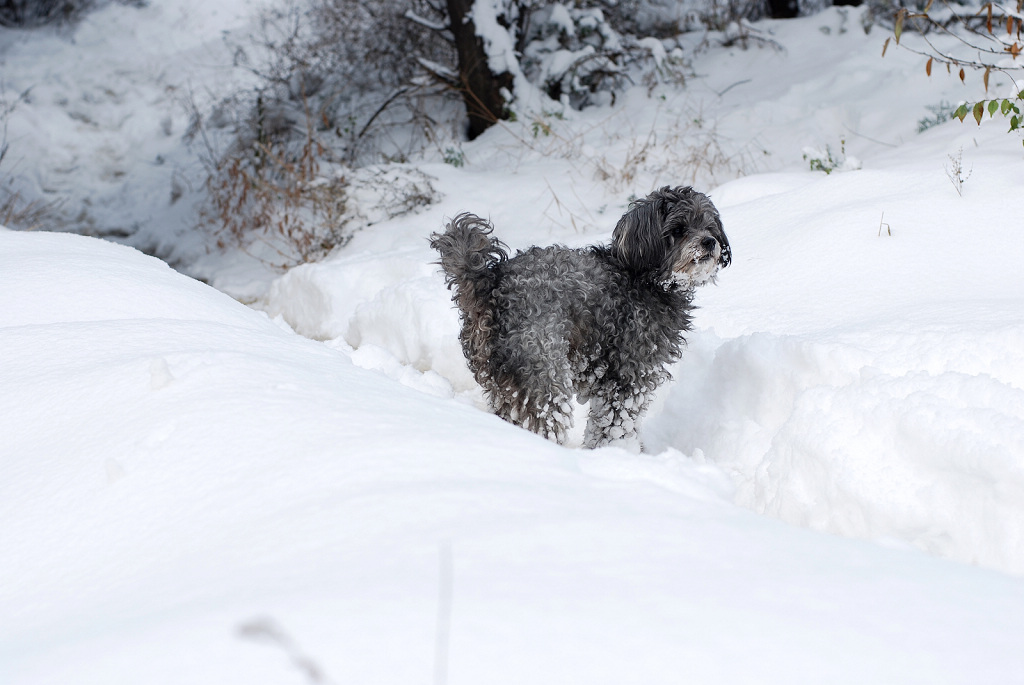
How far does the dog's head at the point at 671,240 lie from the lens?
3594mm

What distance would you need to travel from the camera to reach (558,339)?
11.5 ft

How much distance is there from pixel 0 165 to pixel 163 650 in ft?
41.6

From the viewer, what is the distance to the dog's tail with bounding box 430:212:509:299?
346 centimetres

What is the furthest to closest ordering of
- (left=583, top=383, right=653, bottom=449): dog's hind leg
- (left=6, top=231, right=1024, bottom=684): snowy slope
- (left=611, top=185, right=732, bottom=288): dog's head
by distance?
1. (left=583, top=383, right=653, bottom=449): dog's hind leg
2. (left=611, top=185, right=732, bottom=288): dog's head
3. (left=6, top=231, right=1024, bottom=684): snowy slope

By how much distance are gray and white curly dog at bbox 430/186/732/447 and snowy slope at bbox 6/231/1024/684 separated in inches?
48.7

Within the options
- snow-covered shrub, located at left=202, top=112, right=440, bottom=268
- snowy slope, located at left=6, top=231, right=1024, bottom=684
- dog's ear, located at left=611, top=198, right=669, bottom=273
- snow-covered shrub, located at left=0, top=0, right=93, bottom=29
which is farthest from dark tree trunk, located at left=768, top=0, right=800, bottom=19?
snow-covered shrub, located at left=0, top=0, right=93, bottom=29

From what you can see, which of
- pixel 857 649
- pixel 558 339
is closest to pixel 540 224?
pixel 558 339

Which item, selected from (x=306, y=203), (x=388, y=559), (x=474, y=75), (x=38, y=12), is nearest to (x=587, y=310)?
(x=388, y=559)

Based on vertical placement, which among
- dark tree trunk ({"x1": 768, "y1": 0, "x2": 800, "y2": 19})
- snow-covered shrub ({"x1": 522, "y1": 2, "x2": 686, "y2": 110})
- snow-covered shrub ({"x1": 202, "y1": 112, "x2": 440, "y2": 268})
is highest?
dark tree trunk ({"x1": 768, "y1": 0, "x2": 800, "y2": 19})

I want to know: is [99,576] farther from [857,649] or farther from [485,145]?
[485,145]

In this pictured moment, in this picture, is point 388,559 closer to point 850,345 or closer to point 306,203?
point 850,345

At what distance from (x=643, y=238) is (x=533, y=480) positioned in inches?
87.2

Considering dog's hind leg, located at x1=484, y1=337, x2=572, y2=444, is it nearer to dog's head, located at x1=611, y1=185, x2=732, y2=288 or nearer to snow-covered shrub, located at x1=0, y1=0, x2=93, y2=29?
dog's head, located at x1=611, y1=185, x2=732, y2=288

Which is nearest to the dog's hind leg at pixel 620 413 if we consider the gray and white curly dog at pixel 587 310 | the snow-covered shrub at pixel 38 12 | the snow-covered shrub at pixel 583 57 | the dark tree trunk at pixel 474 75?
the gray and white curly dog at pixel 587 310
